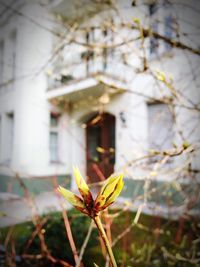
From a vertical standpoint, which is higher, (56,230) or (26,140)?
(26,140)

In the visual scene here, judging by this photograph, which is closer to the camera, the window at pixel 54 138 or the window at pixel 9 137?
the window at pixel 9 137

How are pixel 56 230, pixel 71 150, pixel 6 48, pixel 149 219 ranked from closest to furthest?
pixel 56 230 < pixel 149 219 < pixel 6 48 < pixel 71 150

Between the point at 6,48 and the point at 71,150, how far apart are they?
14.3ft

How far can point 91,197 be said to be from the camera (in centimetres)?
26

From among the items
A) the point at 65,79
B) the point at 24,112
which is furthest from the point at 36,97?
the point at 65,79

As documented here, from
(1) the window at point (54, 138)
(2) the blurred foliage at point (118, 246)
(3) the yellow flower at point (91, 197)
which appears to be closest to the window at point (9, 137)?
(1) the window at point (54, 138)

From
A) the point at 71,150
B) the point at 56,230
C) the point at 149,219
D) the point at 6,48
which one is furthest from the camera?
the point at 71,150

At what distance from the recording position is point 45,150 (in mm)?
8492

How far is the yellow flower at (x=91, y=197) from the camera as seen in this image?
253mm

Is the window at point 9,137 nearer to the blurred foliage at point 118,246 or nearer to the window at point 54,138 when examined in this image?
the window at point 54,138

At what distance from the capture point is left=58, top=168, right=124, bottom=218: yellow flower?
25 centimetres

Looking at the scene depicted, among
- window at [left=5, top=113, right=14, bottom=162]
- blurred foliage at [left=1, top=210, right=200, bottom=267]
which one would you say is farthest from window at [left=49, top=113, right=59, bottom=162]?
blurred foliage at [left=1, top=210, right=200, bottom=267]

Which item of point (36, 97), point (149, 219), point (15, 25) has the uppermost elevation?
point (15, 25)

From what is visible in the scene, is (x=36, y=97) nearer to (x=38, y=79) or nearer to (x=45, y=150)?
(x=38, y=79)
